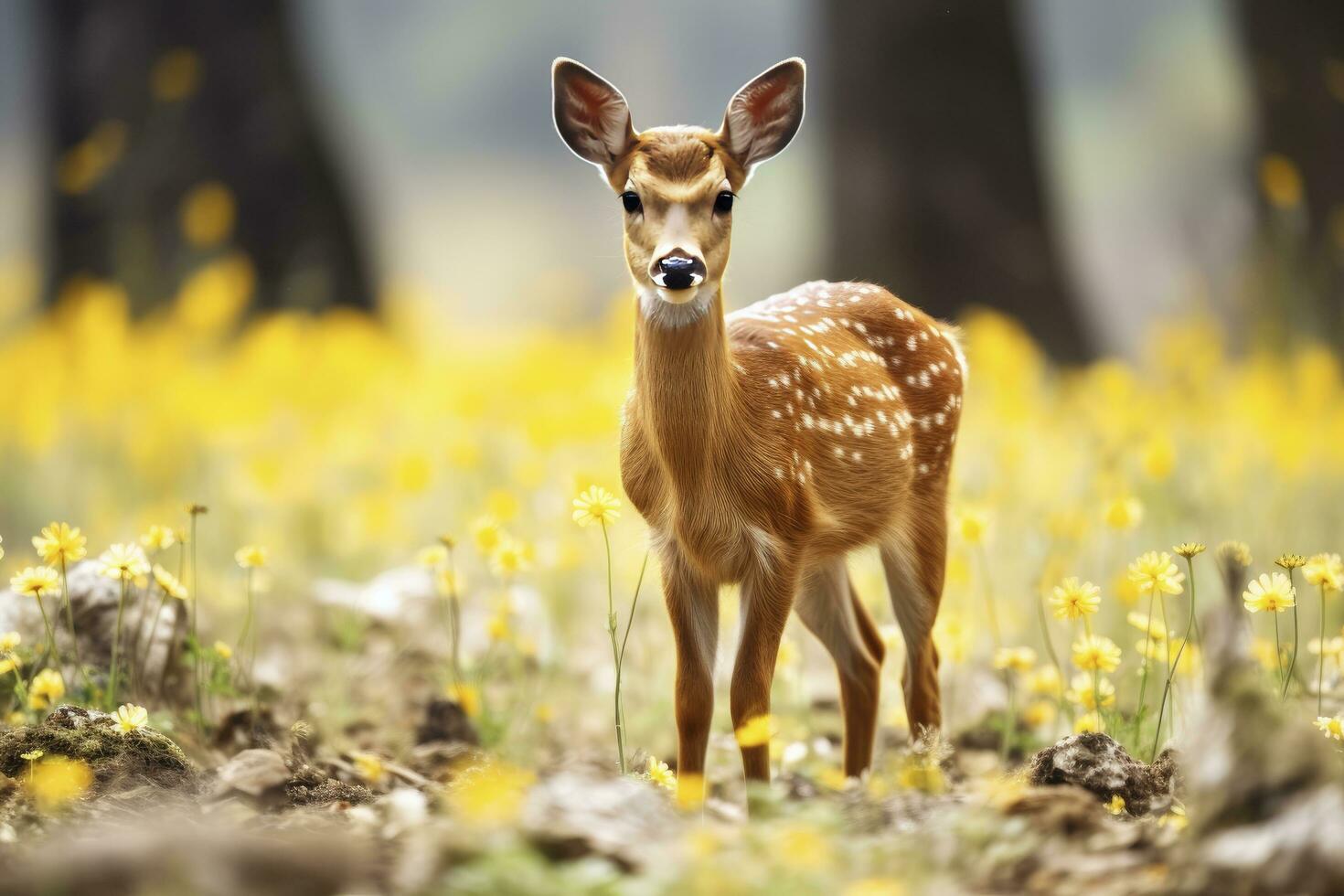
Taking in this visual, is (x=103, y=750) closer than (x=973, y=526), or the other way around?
(x=103, y=750)

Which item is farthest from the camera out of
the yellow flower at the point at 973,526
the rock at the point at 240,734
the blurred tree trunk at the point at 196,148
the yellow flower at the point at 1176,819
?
the blurred tree trunk at the point at 196,148

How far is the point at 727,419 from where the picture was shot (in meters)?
3.89

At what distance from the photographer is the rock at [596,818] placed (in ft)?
9.29

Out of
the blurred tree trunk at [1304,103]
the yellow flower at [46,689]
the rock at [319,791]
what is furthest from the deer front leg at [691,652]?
the blurred tree trunk at [1304,103]

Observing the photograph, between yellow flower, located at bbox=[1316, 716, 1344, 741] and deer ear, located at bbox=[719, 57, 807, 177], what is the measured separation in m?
2.01

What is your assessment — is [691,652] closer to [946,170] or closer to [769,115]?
[769,115]

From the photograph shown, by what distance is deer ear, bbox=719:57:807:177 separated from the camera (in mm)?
4023

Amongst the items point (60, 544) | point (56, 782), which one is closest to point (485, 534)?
point (60, 544)

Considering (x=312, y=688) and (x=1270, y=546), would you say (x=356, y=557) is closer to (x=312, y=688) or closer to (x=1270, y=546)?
(x=312, y=688)

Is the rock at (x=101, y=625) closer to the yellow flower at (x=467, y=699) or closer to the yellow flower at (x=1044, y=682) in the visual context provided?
the yellow flower at (x=467, y=699)

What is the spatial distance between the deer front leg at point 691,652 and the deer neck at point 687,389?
0.92 feet

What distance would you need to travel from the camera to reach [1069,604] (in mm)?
3922

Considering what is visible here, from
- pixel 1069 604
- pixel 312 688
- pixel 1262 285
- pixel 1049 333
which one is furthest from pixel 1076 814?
pixel 1049 333

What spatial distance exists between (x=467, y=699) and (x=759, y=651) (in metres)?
1.34
